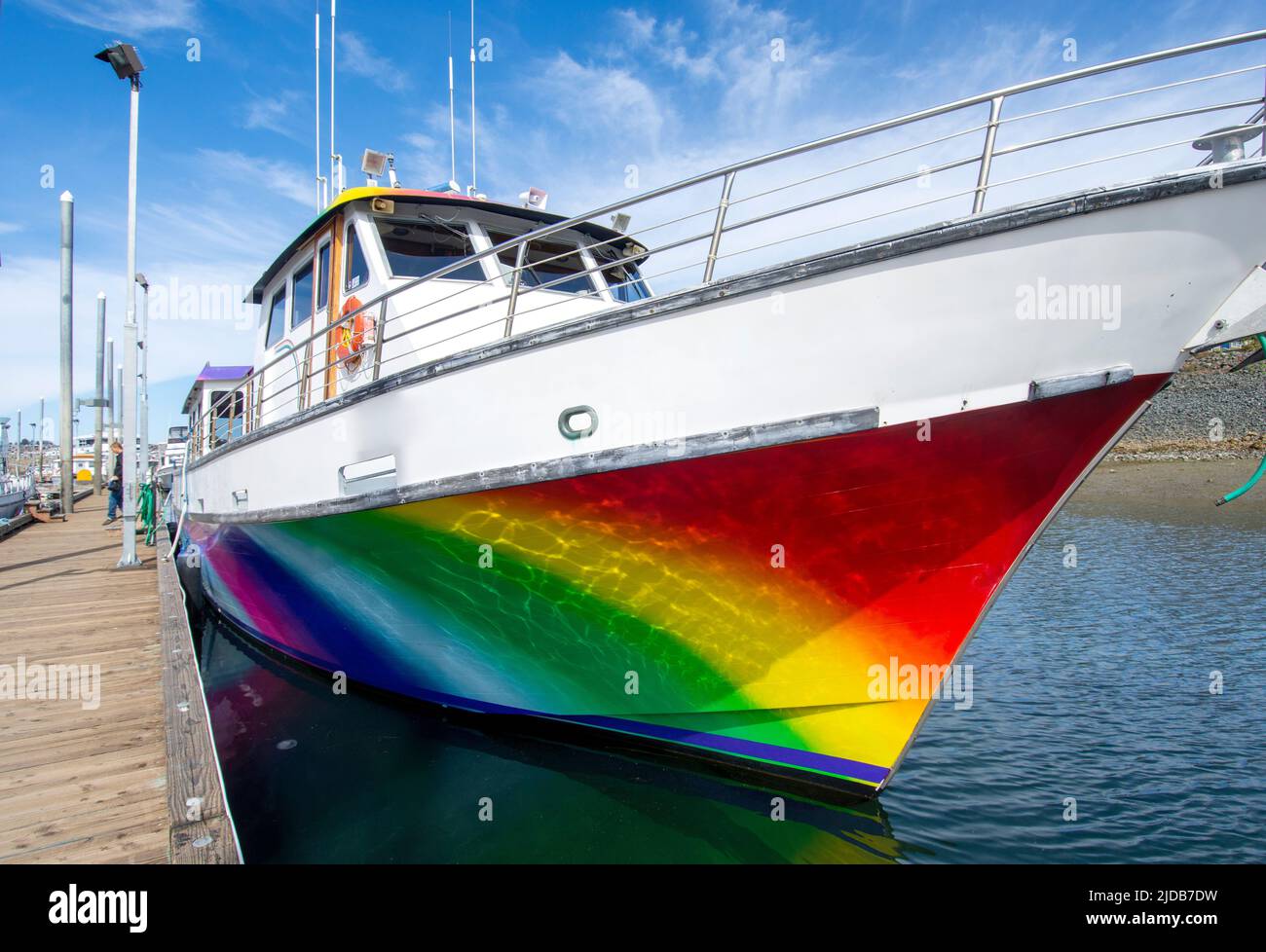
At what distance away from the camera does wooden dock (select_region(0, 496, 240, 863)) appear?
119 inches

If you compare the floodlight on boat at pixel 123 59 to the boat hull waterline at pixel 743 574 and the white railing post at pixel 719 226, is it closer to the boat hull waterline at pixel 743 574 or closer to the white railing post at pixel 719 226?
the boat hull waterline at pixel 743 574

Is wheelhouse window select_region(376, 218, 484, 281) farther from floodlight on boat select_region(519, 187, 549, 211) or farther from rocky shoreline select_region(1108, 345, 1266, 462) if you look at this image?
rocky shoreline select_region(1108, 345, 1266, 462)

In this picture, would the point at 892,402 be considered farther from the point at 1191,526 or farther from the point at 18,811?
the point at 1191,526

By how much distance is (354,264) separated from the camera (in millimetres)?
5957

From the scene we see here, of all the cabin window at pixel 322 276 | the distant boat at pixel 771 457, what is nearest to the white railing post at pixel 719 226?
the distant boat at pixel 771 457

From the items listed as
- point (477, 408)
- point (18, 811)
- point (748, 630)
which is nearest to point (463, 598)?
point (477, 408)

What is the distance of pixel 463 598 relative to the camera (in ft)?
14.6

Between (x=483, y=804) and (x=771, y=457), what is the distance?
Result: 2.90 metres

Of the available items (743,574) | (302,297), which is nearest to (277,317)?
(302,297)

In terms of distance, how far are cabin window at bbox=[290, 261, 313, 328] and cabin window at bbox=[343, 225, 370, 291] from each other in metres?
0.94

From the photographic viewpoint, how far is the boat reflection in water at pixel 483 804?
4.05 m

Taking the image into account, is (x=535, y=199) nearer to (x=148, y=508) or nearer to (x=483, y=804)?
(x=483, y=804)

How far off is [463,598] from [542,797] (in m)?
1.38

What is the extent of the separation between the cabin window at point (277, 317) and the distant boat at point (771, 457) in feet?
8.88
